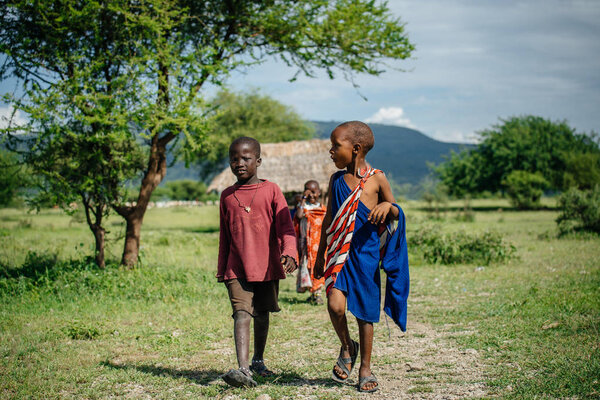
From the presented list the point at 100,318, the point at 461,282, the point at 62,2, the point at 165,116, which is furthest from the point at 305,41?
the point at 100,318

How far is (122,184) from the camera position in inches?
365

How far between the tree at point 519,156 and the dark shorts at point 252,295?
1555 inches

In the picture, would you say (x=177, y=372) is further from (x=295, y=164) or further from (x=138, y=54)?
(x=295, y=164)

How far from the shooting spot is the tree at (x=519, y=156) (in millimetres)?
42031

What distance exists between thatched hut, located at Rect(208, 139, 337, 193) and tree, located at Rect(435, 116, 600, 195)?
87.9 ft

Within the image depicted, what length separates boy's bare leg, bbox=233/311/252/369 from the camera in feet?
13.2

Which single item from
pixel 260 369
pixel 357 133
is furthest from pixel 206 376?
pixel 357 133

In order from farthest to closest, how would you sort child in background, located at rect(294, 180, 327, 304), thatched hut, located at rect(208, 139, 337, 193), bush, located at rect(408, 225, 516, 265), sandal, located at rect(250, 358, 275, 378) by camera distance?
thatched hut, located at rect(208, 139, 337, 193), bush, located at rect(408, 225, 516, 265), child in background, located at rect(294, 180, 327, 304), sandal, located at rect(250, 358, 275, 378)

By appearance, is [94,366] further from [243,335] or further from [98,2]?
[98,2]

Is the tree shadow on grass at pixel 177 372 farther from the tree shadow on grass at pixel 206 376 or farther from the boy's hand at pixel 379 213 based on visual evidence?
the boy's hand at pixel 379 213

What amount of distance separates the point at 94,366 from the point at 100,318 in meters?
1.83

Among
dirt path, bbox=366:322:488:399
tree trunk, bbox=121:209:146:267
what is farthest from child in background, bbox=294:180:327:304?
tree trunk, bbox=121:209:146:267

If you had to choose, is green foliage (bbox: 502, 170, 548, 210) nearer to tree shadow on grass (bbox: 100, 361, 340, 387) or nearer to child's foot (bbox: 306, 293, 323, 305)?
child's foot (bbox: 306, 293, 323, 305)

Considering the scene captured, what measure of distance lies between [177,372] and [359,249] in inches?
79.6
